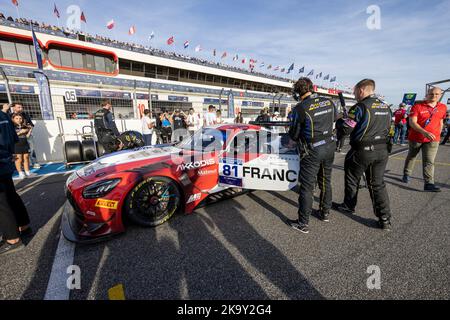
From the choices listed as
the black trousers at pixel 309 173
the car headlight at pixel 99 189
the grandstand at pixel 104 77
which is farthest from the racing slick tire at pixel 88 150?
the black trousers at pixel 309 173

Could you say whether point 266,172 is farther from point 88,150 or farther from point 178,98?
point 178,98

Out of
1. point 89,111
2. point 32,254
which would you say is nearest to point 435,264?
point 32,254

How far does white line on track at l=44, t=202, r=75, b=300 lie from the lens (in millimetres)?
1708

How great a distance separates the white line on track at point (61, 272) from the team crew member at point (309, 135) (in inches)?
95.1

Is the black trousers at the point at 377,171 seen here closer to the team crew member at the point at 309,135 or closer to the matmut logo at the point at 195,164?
the team crew member at the point at 309,135

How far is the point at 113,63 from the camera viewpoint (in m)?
21.5

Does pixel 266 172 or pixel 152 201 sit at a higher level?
pixel 266 172

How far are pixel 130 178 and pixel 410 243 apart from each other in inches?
127

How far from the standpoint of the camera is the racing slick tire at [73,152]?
565cm

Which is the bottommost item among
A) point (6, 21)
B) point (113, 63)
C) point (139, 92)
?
point (139, 92)

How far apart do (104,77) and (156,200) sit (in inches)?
428

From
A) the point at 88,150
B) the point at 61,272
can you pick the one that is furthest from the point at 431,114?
the point at 88,150

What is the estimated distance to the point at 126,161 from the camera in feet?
9.32
